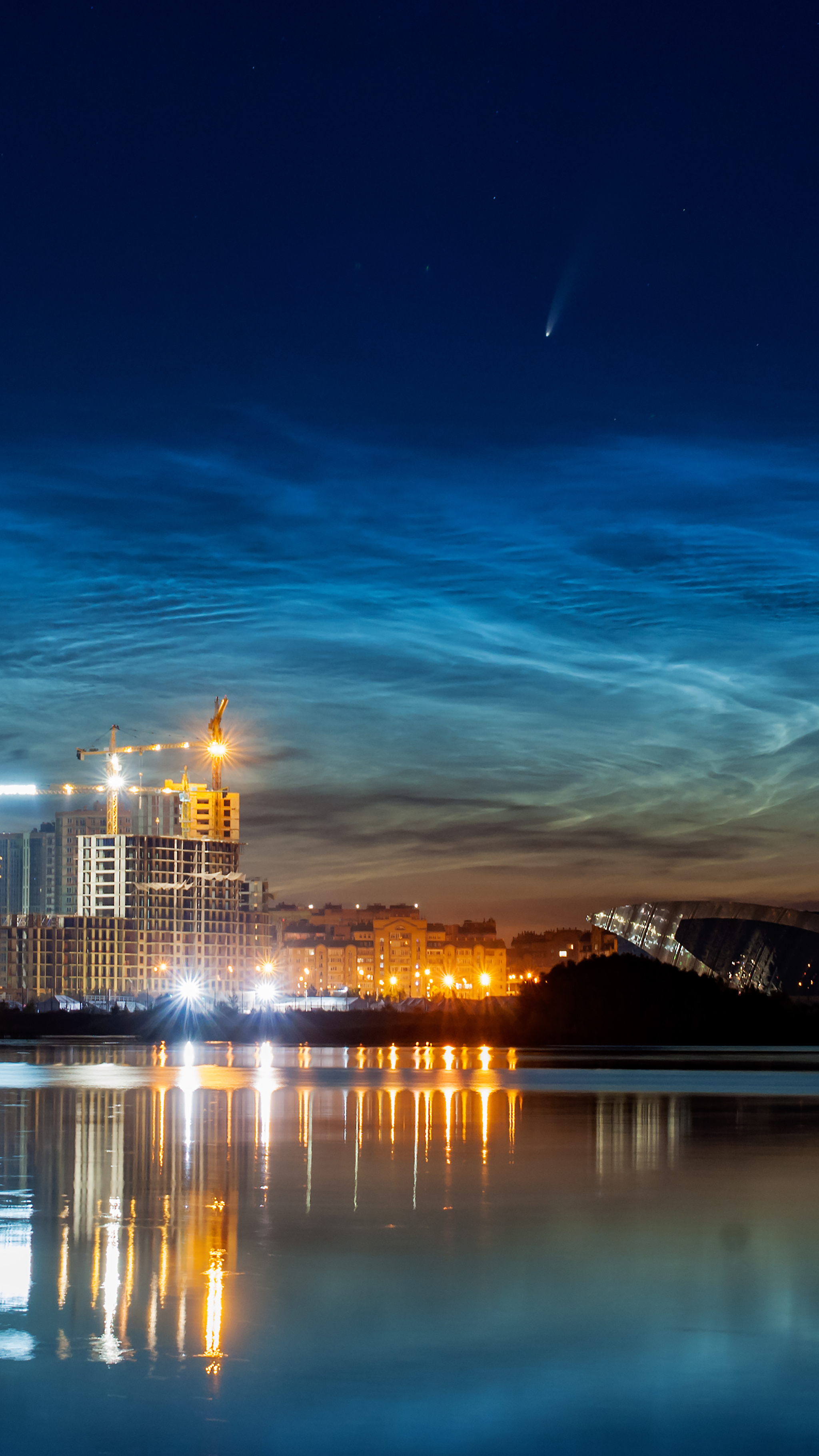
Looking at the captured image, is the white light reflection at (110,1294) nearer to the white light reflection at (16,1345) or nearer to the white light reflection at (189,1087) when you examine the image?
the white light reflection at (16,1345)

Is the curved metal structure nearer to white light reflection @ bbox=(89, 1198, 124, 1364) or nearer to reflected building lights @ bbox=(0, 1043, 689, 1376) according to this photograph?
reflected building lights @ bbox=(0, 1043, 689, 1376)

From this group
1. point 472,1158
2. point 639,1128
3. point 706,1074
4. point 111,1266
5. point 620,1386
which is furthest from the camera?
point 706,1074

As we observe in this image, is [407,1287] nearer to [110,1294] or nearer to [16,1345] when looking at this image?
[110,1294]

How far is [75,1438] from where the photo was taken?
32.3 ft

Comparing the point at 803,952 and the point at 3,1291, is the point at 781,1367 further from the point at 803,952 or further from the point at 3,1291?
the point at 803,952

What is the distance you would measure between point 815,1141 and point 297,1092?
18.7 meters

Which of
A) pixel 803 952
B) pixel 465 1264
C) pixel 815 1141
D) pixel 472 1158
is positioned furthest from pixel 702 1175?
pixel 803 952

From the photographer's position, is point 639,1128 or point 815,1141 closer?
point 815,1141

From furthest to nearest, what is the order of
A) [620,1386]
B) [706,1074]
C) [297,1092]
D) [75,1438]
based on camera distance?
[706,1074] < [297,1092] < [620,1386] < [75,1438]

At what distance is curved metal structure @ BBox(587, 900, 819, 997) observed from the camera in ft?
462

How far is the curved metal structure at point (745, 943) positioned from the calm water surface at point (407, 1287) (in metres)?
111

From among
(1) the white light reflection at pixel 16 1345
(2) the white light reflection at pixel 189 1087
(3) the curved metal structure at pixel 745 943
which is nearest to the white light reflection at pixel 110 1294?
(1) the white light reflection at pixel 16 1345

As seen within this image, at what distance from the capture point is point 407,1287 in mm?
14664

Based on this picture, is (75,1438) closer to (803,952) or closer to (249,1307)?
(249,1307)
